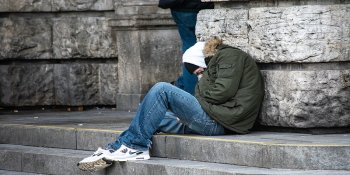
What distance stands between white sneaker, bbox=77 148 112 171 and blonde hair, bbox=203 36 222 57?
116 cm

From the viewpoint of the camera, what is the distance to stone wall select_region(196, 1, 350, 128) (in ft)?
31.7

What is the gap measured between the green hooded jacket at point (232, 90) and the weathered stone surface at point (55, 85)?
436 cm

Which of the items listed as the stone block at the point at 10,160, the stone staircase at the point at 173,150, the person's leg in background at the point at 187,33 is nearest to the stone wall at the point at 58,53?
the stone staircase at the point at 173,150

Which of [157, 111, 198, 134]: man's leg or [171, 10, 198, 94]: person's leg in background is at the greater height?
[171, 10, 198, 94]: person's leg in background

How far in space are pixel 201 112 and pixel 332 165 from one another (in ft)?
4.64

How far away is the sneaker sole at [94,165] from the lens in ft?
31.3

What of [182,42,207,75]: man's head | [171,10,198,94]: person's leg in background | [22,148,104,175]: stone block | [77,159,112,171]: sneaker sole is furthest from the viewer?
[171,10,198,94]: person's leg in background

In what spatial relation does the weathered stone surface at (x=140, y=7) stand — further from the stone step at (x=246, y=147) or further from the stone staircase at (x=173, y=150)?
the stone step at (x=246, y=147)

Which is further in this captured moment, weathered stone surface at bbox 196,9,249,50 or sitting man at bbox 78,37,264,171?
weathered stone surface at bbox 196,9,249,50

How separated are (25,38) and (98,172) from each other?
15.5 feet

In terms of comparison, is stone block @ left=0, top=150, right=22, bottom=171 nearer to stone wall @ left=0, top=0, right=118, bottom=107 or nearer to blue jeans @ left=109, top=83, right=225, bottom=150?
blue jeans @ left=109, top=83, right=225, bottom=150

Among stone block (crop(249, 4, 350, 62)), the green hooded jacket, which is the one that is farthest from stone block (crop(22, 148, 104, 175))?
stone block (crop(249, 4, 350, 62))

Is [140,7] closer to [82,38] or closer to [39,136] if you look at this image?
[82,38]

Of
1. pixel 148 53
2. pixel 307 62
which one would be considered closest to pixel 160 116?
pixel 307 62
